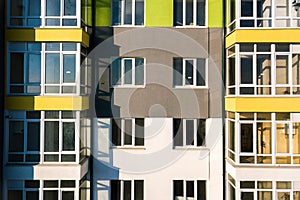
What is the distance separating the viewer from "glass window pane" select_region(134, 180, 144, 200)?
36.3 ft

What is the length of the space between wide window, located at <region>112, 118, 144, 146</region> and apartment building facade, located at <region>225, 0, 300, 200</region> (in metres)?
3.00

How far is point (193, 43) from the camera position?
11.1 metres

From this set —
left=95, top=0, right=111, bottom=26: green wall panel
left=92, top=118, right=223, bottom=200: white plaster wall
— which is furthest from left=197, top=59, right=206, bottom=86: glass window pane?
left=95, top=0, right=111, bottom=26: green wall panel

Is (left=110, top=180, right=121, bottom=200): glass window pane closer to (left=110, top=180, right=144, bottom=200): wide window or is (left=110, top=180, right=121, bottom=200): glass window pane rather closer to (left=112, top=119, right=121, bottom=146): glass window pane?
(left=110, top=180, right=144, bottom=200): wide window

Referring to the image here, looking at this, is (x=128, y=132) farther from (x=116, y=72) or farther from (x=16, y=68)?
(x=16, y=68)

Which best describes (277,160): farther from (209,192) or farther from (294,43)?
(294,43)

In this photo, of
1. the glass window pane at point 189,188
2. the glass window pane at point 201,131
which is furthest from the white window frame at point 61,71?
the glass window pane at point 189,188

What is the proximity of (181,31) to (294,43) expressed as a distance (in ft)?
11.4

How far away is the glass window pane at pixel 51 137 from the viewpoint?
33.0 feet

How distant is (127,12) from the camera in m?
11.3

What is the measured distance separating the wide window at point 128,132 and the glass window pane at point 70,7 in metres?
3.63

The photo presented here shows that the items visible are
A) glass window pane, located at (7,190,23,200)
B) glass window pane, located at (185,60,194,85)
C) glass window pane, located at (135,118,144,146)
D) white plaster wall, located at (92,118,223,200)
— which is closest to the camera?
glass window pane, located at (7,190,23,200)

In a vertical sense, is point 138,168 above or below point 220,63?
below

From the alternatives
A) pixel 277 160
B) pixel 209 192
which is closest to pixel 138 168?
pixel 209 192
